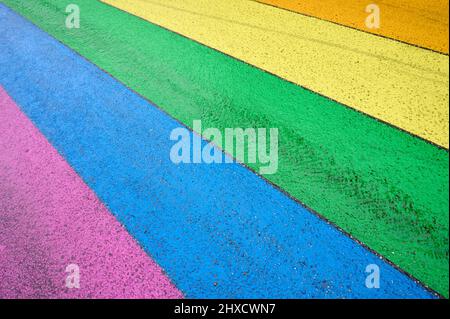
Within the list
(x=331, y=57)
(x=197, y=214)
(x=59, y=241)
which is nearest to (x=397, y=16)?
(x=331, y=57)

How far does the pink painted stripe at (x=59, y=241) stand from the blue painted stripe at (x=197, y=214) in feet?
0.28

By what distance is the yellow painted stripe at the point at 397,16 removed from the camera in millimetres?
3383

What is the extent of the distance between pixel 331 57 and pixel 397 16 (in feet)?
3.84

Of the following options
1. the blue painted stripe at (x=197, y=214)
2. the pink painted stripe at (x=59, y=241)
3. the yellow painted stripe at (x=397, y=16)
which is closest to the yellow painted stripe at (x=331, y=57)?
the yellow painted stripe at (x=397, y=16)

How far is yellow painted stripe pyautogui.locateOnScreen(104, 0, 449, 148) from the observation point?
2.64 meters

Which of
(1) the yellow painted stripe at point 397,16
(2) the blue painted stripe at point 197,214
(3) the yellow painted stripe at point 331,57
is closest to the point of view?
(2) the blue painted stripe at point 197,214

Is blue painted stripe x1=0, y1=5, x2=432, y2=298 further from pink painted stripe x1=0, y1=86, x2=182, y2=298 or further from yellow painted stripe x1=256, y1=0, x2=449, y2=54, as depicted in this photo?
yellow painted stripe x1=256, y1=0, x2=449, y2=54

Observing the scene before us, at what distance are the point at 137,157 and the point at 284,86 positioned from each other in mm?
1437

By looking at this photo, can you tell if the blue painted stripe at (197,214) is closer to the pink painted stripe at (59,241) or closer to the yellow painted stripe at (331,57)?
the pink painted stripe at (59,241)

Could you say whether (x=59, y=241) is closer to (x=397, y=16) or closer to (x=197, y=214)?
(x=197, y=214)

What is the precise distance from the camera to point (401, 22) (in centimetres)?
363

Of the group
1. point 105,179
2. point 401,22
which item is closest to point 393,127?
point 401,22

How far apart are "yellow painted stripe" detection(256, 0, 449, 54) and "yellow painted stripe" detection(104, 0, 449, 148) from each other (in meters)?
0.16
